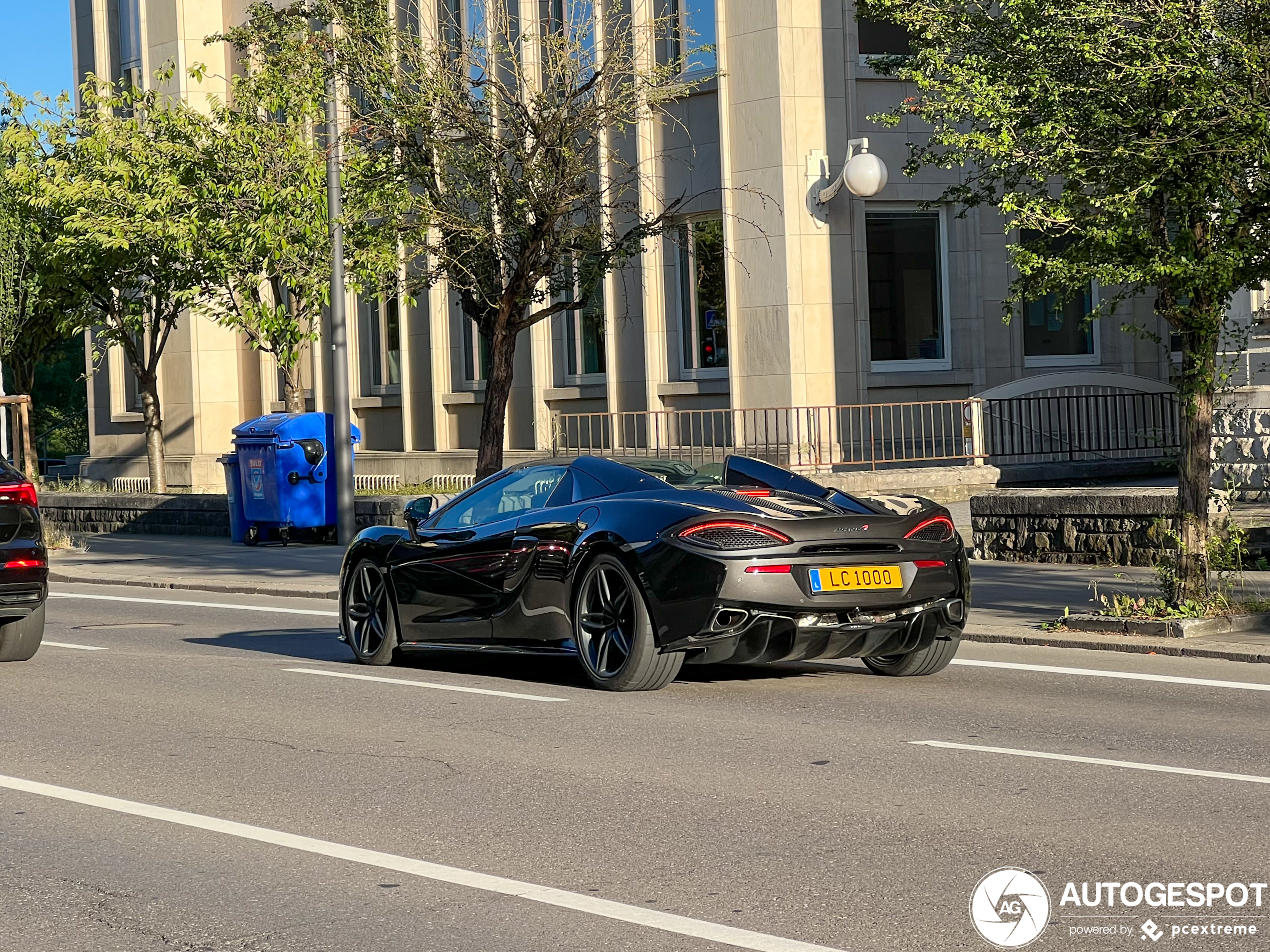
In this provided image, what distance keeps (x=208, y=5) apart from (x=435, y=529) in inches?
1141

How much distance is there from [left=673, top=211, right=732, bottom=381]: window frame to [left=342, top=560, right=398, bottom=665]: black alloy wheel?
15.0 m

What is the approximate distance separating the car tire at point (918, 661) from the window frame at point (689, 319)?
52.2 ft

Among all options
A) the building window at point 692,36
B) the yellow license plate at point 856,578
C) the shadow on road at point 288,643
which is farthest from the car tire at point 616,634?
the building window at point 692,36

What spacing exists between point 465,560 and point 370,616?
1.25 m

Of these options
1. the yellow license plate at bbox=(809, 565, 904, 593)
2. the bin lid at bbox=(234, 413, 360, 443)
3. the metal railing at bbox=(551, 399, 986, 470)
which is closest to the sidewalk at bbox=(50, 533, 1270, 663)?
the bin lid at bbox=(234, 413, 360, 443)

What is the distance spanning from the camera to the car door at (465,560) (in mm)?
10938

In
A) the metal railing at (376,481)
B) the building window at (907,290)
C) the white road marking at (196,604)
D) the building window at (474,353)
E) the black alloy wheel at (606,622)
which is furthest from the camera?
the building window at (474,353)

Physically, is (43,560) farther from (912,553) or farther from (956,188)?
(956,188)

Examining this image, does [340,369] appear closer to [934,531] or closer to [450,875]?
[934,531]

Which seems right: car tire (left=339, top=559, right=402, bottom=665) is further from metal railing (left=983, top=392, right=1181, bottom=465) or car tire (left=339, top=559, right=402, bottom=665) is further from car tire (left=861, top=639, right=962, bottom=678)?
metal railing (left=983, top=392, right=1181, bottom=465)

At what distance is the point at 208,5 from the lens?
124ft

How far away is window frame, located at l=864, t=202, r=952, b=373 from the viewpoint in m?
26.3

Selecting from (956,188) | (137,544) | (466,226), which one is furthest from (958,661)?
(137,544)

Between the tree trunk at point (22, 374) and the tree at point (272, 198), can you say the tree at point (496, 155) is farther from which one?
the tree trunk at point (22, 374)
